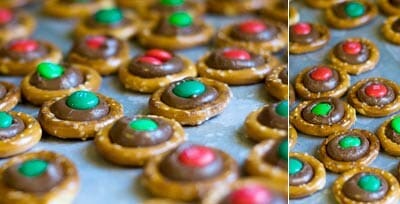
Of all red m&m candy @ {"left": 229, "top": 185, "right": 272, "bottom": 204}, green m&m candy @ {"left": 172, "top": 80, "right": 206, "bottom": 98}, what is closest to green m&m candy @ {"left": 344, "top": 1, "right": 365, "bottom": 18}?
green m&m candy @ {"left": 172, "top": 80, "right": 206, "bottom": 98}

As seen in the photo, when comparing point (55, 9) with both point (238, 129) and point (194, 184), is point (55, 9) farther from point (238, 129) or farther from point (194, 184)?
point (194, 184)

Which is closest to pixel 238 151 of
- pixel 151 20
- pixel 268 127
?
pixel 268 127

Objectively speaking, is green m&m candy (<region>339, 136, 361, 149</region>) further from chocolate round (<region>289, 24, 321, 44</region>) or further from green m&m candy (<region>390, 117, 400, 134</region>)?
chocolate round (<region>289, 24, 321, 44</region>)

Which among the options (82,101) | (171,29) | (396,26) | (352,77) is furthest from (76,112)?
(396,26)

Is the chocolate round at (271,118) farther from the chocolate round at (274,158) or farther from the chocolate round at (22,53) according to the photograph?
the chocolate round at (22,53)

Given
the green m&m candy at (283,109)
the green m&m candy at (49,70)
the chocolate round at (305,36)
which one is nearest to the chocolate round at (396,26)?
the chocolate round at (305,36)
